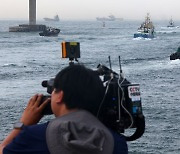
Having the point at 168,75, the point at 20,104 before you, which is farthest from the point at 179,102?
A: the point at 168,75

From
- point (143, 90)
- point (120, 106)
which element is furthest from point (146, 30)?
point (120, 106)

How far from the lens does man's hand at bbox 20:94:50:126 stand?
2045 mm

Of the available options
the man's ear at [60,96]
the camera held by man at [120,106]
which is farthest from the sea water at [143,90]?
the man's ear at [60,96]

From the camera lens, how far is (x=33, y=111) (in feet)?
6.75

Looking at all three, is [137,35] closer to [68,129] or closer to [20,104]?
[20,104]

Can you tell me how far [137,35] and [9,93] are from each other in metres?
44.3

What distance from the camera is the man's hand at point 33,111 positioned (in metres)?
2.04

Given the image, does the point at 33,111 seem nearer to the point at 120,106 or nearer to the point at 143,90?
the point at 120,106

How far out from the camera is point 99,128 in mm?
1859

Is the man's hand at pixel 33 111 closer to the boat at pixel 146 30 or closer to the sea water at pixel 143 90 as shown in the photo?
the sea water at pixel 143 90

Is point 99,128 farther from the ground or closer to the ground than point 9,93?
farther from the ground

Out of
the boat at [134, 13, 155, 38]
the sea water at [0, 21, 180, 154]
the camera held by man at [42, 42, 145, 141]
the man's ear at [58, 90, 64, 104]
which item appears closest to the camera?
the man's ear at [58, 90, 64, 104]

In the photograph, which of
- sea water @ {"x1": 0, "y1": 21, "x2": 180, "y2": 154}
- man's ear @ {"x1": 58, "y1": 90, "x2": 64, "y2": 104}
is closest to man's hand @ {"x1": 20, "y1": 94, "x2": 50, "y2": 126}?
man's ear @ {"x1": 58, "y1": 90, "x2": 64, "y2": 104}

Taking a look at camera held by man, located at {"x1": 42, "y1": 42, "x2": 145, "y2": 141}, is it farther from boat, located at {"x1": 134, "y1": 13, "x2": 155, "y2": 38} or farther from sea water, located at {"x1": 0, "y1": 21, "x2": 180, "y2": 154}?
boat, located at {"x1": 134, "y1": 13, "x2": 155, "y2": 38}
